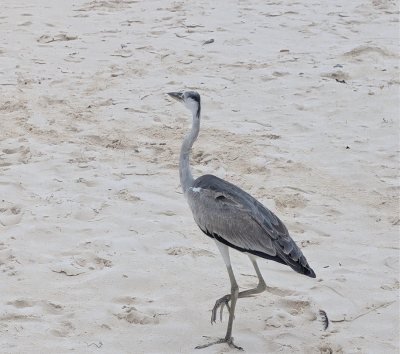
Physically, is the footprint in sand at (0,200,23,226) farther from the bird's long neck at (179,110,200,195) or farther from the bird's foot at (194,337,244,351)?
the bird's foot at (194,337,244,351)

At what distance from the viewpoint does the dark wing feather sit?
423cm

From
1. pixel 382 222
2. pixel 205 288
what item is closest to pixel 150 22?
pixel 382 222

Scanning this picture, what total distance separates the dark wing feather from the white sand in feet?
1.53

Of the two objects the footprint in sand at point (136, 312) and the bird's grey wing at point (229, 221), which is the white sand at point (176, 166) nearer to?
the footprint in sand at point (136, 312)

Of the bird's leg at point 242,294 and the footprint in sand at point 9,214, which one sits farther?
the footprint in sand at point 9,214

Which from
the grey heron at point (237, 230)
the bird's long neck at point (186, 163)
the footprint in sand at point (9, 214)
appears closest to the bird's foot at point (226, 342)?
the grey heron at point (237, 230)

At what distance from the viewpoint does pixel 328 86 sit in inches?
319

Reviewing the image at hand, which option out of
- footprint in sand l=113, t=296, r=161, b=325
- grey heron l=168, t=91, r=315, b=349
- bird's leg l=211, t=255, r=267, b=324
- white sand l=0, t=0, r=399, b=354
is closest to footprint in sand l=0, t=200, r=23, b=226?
white sand l=0, t=0, r=399, b=354

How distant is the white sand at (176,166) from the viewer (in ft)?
14.2

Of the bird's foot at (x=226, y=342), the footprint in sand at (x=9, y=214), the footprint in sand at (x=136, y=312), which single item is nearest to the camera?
the bird's foot at (x=226, y=342)

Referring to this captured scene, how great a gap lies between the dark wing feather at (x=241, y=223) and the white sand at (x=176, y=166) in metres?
0.47

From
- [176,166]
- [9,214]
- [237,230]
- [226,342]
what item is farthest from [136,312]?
[176,166]

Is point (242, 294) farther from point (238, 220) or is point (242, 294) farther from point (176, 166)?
point (176, 166)

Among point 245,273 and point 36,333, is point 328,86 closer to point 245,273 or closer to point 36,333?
point 245,273
